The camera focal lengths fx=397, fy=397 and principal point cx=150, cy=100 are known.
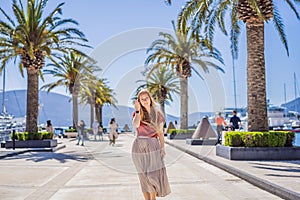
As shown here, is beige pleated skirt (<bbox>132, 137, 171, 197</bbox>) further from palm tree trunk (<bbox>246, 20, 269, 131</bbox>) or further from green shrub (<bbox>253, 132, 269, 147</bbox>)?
palm tree trunk (<bbox>246, 20, 269, 131</bbox>)

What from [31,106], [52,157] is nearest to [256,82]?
[52,157]

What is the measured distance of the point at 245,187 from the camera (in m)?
8.18

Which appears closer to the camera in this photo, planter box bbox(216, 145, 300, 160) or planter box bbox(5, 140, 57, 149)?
planter box bbox(216, 145, 300, 160)

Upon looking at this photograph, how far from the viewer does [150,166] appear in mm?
5863

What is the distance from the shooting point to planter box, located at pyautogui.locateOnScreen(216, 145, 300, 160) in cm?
1270

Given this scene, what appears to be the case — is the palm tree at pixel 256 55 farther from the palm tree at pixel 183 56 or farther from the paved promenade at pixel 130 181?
the palm tree at pixel 183 56

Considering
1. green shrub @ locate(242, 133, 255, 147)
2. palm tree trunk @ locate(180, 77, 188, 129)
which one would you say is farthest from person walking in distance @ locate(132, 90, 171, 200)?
palm tree trunk @ locate(180, 77, 188, 129)

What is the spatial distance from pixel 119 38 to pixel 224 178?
50.3ft

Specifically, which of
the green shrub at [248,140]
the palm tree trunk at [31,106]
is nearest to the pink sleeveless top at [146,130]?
the green shrub at [248,140]

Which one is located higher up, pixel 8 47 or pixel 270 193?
pixel 8 47

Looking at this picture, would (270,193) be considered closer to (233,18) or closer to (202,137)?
(233,18)

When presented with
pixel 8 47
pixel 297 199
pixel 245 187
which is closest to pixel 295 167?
pixel 245 187

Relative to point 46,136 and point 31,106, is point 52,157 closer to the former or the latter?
point 46,136

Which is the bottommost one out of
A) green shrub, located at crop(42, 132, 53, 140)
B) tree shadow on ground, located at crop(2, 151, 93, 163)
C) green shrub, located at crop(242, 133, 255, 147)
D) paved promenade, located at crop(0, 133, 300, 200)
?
paved promenade, located at crop(0, 133, 300, 200)
